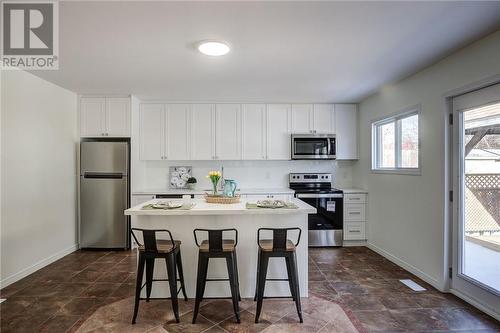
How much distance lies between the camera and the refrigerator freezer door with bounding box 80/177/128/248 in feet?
13.6

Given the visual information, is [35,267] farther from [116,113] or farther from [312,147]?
[312,147]

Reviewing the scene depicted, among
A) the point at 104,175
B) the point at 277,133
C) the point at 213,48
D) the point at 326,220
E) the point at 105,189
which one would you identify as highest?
the point at 213,48

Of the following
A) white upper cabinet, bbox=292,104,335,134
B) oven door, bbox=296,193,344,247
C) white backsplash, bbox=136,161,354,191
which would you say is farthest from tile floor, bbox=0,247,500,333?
white upper cabinet, bbox=292,104,335,134

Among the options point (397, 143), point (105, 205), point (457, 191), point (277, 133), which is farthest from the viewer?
point (277, 133)

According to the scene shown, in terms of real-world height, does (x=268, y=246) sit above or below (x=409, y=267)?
above

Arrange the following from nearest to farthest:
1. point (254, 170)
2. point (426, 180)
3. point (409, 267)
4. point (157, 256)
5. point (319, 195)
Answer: point (157, 256) < point (426, 180) < point (409, 267) < point (319, 195) < point (254, 170)

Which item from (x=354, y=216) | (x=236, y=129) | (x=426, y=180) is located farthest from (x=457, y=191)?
(x=236, y=129)

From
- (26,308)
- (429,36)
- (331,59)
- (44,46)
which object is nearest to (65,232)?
(26,308)

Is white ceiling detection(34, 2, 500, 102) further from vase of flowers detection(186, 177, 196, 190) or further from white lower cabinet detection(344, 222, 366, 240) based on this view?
white lower cabinet detection(344, 222, 366, 240)

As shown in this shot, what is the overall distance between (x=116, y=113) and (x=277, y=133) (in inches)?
106

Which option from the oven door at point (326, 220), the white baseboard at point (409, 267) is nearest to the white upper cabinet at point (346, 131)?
the oven door at point (326, 220)

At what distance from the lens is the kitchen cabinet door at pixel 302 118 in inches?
188

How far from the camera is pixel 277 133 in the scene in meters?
4.76

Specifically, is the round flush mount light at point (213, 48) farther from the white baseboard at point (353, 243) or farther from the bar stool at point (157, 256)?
the white baseboard at point (353, 243)
